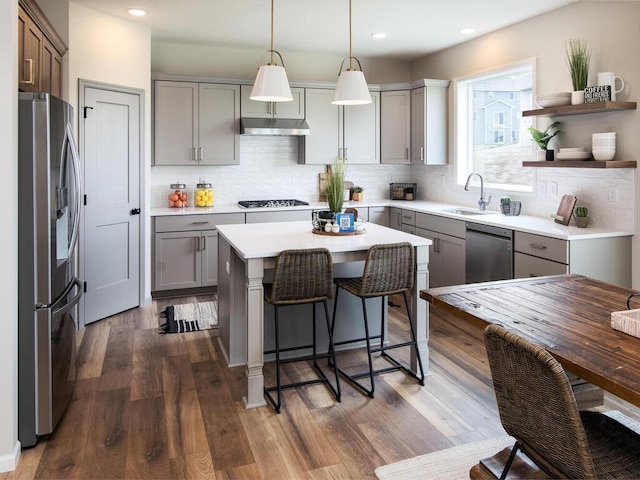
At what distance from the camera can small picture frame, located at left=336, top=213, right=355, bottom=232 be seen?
365cm

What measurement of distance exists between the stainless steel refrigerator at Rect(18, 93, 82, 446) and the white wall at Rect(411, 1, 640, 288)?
3.75m

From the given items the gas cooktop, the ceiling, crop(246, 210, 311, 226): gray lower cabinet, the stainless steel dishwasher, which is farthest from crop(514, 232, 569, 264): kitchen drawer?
the gas cooktop

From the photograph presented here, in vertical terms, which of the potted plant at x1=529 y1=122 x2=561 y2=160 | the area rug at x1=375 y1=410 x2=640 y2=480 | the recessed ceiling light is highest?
the recessed ceiling light

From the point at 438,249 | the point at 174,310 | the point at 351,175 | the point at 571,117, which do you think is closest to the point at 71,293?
the point at 174,310

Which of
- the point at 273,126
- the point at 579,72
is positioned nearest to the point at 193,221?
the point at 273,126

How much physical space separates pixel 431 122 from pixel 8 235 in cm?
471

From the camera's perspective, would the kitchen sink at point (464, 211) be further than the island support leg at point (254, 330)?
Yes

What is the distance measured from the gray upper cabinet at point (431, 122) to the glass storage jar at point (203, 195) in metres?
2.40

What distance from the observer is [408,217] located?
5.93 meters

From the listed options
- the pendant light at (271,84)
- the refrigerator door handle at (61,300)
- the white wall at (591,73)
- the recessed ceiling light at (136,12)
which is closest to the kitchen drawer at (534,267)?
the white wall at (591,73)

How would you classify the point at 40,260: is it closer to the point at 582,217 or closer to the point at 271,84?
the point at 271,84

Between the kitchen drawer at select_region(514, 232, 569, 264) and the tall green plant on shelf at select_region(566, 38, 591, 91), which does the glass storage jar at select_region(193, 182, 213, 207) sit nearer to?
the kitchen drawer at select_region(514, 232, 569, 264)

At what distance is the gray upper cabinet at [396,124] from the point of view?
639cm

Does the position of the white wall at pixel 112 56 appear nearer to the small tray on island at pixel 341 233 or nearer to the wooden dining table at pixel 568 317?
the small tray on island at pixel 341 233
